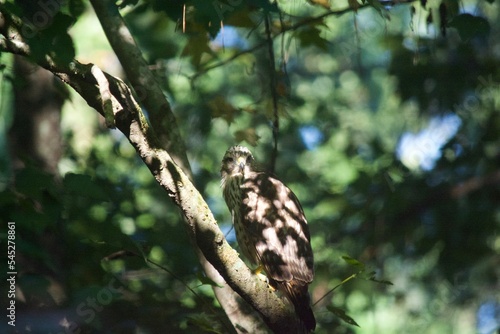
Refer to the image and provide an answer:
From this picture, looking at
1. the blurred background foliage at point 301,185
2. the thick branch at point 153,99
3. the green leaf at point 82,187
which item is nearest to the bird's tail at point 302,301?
the blurred background foliage at point 301,185

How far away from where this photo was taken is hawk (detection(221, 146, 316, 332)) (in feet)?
14.8

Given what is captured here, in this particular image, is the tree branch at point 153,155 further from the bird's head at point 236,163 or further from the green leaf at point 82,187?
the bird's head at point 236,163

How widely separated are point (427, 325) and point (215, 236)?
19.8 ft

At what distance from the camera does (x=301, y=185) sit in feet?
25.8

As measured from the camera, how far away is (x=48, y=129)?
5.59m

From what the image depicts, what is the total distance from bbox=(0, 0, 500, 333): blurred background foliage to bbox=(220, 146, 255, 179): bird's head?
1.16 ft

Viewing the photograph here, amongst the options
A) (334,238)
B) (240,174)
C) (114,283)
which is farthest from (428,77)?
(114,283)

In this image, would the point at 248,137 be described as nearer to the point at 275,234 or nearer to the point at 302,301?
the point at 275,234

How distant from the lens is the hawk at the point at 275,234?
4.50 metres

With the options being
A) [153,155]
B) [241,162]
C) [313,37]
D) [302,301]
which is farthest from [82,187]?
[241,162]

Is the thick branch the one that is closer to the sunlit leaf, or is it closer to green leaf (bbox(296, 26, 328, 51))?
the sunlit leaf

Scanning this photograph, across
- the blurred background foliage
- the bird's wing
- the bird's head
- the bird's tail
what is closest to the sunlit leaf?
the blurred background foliage

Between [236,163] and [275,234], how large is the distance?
40.4 inches

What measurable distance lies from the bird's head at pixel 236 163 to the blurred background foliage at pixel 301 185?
1.16 feet
